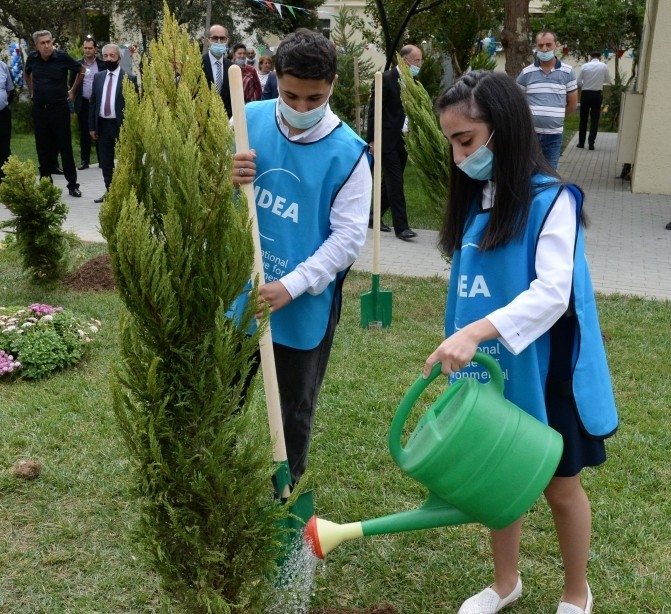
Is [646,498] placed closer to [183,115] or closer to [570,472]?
[570,472]

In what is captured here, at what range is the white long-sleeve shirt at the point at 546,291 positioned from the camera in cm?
202

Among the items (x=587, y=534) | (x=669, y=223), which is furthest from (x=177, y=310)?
(x=669, y=223)

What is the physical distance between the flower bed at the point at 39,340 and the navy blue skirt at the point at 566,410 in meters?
3.32

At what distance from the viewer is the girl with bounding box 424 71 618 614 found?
206 cm

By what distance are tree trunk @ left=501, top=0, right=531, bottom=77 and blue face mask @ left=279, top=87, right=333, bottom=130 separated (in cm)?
854

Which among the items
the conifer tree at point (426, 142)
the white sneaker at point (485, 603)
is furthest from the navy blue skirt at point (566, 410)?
the conifer tree at point (426, 142)

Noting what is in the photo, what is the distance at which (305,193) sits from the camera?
2500 millimetres

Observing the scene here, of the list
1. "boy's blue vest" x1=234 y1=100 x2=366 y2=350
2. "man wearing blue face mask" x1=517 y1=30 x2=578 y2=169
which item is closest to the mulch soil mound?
"boy's blue vest" x1=234 y1=100 x2=366 y2=350

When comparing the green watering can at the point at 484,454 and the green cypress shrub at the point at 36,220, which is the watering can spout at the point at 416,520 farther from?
the green cypress shrub at the point at 36,220

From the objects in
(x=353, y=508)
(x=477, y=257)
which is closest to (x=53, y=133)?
(x=353, y=508)

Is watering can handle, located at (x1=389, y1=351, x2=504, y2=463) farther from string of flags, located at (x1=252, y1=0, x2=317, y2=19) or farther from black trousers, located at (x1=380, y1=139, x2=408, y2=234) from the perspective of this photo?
black trousers, located at (x1=380, y1=139, x2=408, y2=234)

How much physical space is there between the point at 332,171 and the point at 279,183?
0.55 feet

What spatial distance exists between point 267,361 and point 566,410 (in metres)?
0.84

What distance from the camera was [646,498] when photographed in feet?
11.2
